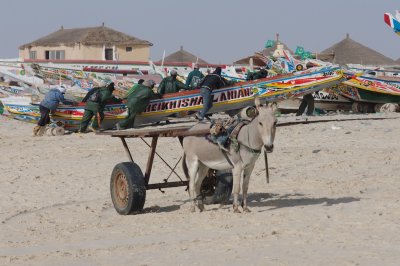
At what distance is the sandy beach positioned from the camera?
28.4 ft

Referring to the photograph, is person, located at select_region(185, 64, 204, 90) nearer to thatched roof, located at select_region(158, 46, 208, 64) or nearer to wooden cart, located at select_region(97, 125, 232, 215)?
wooden cart, located at select_region(97, 125, 232, 215)

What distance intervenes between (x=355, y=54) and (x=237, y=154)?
55478 millimetres

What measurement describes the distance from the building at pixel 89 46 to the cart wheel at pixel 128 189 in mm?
53642

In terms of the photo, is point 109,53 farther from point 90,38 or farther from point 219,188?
point 219,188

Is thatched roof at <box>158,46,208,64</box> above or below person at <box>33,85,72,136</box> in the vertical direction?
above

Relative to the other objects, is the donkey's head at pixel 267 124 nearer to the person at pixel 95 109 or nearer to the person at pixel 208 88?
the person at pixel 208 88

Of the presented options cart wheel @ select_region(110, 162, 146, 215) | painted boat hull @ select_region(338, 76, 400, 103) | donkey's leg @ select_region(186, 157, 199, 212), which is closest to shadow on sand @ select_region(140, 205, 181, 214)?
cart wheel @ select_region(110, 162, 146, 215)

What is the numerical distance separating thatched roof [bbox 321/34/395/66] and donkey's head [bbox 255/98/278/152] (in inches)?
2096

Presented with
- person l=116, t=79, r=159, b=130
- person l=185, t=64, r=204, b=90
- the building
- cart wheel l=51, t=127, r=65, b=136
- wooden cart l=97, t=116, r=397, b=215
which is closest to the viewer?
wooden cart l=97, t=116, r=397, b=215

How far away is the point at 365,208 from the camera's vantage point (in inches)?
426

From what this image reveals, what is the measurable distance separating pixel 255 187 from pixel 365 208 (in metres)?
3.50

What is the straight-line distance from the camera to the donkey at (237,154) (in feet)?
34.3

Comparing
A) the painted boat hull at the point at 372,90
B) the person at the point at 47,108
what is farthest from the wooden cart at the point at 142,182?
the painted boat hull at the point at 372,90

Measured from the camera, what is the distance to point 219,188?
39.7ft
